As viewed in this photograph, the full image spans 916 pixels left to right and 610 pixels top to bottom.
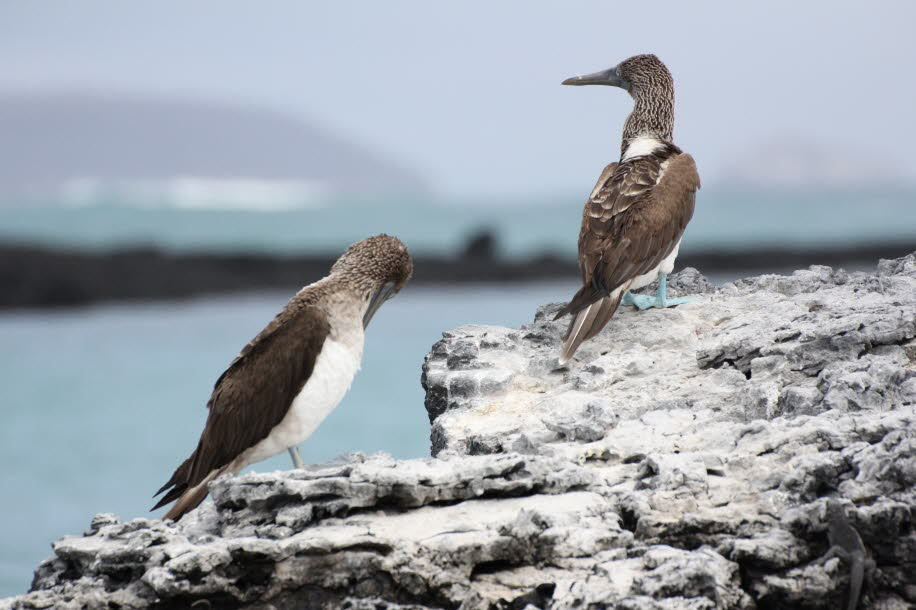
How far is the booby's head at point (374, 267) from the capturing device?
4984 millimetres

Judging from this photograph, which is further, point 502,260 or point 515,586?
point 502,260

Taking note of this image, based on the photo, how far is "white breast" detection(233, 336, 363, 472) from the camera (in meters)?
4.76

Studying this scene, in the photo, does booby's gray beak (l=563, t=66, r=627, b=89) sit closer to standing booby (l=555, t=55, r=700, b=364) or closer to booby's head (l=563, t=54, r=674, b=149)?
booby's head (l=563, t=54, r=674, b=149)

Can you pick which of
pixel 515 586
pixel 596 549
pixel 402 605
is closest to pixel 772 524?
pixel 596 549

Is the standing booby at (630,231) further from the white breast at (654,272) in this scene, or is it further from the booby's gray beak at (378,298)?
the booby's gray beak at (378,298)

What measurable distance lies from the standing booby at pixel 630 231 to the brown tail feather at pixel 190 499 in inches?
77.4

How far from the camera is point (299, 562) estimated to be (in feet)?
11.7

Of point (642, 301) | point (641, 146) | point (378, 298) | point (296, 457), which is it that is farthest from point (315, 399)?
point (641, 146)

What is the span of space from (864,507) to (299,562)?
6.34 feet

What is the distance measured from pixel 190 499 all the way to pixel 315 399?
70cm

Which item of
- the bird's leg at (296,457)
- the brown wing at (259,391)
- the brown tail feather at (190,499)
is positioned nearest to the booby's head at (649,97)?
the brown wing at (259,391)

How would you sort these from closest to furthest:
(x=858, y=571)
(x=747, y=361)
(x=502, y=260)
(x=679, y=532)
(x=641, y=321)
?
(x=858, y=571), (x=679, y=532), (x=747, y=361), (x=641, y=321), (x=502, y=260)

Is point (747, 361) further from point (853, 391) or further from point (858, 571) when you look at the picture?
point (858, 571)

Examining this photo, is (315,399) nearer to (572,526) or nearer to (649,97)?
(572,526)
